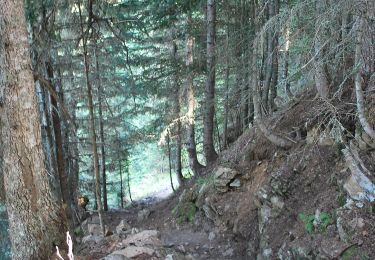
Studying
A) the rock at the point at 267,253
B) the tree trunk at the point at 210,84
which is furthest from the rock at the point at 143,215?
the rock at the point at 267,253

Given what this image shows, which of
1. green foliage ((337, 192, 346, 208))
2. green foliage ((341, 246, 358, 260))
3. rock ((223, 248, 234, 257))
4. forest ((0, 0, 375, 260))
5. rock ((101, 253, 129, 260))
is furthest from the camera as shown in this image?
rock ((223, 248, 234, 257))

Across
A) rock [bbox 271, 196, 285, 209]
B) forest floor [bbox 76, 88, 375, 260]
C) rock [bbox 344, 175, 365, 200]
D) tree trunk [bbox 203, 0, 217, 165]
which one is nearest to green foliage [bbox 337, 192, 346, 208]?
forest floor [bbox 76, 88, 375, 260]

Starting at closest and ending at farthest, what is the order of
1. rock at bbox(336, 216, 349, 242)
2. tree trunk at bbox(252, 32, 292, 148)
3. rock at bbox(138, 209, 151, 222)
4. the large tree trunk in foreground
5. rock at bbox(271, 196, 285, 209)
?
the large tree trunk in foreground < rock at bbox(336, 216, 349, 242) < rock at bbox(271, 196, 285, 209) < tree trunk at bbox(252, 32, 292, 148) < rock at bbox(138, 209, 151, 222)

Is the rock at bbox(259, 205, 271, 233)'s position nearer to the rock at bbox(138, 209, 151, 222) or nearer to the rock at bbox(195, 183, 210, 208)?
the rock at bbox(195, 183, 210, 208)

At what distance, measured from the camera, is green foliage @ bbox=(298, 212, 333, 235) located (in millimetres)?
5564

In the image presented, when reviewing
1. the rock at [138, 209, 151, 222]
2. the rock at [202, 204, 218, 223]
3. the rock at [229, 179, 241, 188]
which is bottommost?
the rock at [138, 209, 151, 222]

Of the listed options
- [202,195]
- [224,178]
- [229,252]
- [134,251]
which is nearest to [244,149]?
[224,178]

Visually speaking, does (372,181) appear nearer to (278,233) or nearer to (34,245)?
(278,233)

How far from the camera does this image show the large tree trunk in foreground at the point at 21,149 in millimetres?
4098

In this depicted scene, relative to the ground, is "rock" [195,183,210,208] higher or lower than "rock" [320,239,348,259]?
lower

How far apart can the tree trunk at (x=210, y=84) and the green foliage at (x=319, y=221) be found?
5820 millimetres

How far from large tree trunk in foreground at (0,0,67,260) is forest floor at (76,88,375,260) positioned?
102cm

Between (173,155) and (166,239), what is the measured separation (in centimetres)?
1522

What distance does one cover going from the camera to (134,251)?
5.23 meters
